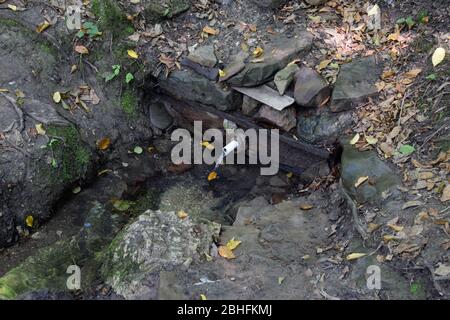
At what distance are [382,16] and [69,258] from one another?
455 cm

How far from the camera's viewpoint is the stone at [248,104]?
6.48 meters

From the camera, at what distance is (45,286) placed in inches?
173

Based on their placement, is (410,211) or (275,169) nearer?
(410,211)

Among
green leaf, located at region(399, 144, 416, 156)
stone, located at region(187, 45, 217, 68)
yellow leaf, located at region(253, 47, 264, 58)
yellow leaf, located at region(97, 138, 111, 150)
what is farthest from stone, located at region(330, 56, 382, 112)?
yellow leaf, located at region(97, 138, 111, 150)

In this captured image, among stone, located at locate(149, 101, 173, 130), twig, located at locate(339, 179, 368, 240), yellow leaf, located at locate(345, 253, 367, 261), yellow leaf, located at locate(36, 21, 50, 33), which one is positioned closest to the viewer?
yellow leaf, located at locate(345, 253, 367, 261)

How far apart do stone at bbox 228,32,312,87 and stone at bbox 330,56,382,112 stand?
575mm

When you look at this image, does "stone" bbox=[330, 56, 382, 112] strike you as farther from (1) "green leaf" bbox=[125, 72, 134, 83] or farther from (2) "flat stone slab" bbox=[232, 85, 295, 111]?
(1) "green leaf" bbox=[125, 72, 134, 83]

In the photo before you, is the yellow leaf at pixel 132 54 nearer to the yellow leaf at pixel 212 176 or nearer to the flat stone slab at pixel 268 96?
the flat stone slab at pixel 268 96

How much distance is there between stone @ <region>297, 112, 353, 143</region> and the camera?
601cm

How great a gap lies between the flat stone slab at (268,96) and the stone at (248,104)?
0.09m

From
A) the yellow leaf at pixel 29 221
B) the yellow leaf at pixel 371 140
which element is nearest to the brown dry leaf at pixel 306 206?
the yellow leaf at pixel 371 140

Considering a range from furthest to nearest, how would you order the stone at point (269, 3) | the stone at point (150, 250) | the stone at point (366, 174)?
1. the stone at point (269, 3)
2. the stone at point (366, 174)
3. the stone at point (150, 250)
